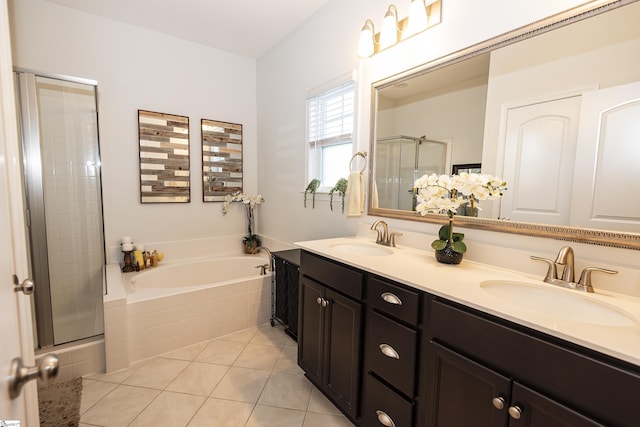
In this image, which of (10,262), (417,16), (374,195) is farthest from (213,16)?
(10,262)

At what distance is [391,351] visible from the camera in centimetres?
122

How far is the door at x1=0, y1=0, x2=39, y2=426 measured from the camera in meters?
0.59

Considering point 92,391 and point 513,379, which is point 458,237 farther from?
point 92,391

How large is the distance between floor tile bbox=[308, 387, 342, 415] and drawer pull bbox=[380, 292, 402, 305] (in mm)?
881

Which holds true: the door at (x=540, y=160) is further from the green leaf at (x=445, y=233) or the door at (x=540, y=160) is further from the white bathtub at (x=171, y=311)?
the white bathtub at (x=171, y=311)

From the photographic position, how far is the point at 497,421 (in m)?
0.87

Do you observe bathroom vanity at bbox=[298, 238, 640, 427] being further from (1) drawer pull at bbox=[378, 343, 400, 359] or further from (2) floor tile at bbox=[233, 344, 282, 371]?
(2) floor tile at bbox=[233, 344, 282, 371]

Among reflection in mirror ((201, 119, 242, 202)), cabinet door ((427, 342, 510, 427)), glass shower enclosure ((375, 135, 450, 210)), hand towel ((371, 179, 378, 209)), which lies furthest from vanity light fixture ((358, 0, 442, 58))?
reflection in mirror ((201, 119, 242, 202))

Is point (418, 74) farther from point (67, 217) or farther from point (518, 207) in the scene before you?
point (67, 217)

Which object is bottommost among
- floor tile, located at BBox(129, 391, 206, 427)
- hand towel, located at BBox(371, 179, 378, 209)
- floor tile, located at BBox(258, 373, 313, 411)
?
floor tile, located at BBox(129, 391, 206, 427)

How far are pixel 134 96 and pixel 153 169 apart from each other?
70 centimetres

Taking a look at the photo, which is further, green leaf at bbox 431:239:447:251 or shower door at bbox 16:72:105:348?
shower door at bbox 16:72:105:348

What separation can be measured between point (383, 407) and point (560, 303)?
2.74 feet

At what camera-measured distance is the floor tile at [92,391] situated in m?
1.68
